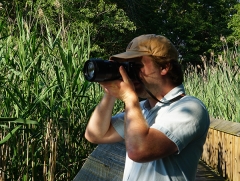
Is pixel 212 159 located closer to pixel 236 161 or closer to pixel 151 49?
pixel 236 161

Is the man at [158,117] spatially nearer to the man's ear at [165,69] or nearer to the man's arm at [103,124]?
the man's ear at [165,69]

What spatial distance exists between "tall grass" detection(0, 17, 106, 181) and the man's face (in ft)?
5.03

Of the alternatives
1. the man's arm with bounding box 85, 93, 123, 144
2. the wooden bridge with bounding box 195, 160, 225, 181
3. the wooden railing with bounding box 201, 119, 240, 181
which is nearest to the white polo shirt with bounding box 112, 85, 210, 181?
the man's arm with bounding box 85, 93, 123, 144

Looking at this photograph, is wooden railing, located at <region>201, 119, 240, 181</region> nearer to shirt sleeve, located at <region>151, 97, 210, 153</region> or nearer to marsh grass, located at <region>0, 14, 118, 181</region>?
marsh grass, located at <region>0, 14, 118, 181</region>

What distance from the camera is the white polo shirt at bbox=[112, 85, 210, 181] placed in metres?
1.91

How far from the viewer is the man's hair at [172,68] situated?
2080mm

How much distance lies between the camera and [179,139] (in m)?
1.89

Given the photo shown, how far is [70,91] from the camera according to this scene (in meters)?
4.09

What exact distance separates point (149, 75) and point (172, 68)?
10cm

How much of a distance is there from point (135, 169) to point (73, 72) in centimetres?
213

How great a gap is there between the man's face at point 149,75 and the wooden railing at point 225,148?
303cm

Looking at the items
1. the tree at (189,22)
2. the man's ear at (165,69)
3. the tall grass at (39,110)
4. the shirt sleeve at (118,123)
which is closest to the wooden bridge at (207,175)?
the tall grass at (39,110)

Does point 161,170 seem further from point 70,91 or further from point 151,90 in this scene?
point 70,91

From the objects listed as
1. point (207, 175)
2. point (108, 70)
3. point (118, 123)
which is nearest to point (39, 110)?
point (118, 123)
